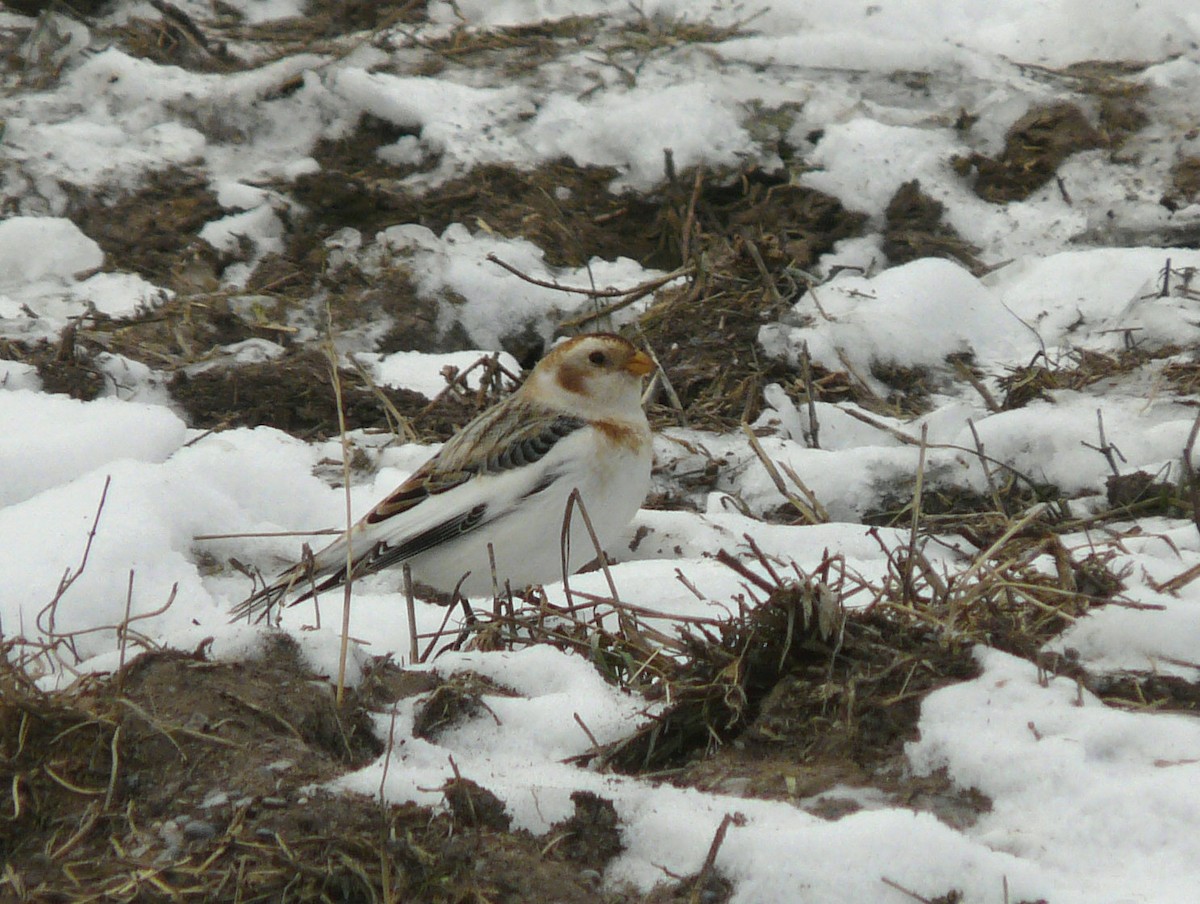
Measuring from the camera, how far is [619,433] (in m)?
4.12

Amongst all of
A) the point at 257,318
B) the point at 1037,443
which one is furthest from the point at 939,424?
the point at 257,318

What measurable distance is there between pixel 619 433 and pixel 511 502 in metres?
0.39

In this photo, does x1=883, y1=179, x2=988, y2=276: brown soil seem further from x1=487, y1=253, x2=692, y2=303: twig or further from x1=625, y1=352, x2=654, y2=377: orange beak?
x1=625, y1=352, x2=654, y2=377: orange beak

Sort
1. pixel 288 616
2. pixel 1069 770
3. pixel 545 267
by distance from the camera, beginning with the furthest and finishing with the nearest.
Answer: pixel 545 267 → pixel 288 616 → pixel 1069 770

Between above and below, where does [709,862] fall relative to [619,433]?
above

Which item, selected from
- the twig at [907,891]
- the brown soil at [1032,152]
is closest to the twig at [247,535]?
the twig at [907,891]

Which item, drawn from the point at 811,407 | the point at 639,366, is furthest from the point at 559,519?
the point at 811,407

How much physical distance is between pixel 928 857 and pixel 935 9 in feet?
21.2

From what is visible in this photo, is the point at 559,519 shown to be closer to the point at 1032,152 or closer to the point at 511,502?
the point at 511,502

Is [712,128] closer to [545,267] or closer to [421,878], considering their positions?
[545,267]

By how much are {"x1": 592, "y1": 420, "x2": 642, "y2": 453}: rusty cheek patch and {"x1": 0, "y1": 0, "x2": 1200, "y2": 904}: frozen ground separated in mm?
364

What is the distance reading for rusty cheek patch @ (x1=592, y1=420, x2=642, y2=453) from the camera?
4088 millimetres

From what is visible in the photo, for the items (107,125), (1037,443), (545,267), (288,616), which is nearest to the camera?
(288,616)

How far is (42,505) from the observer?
3.96 meters
